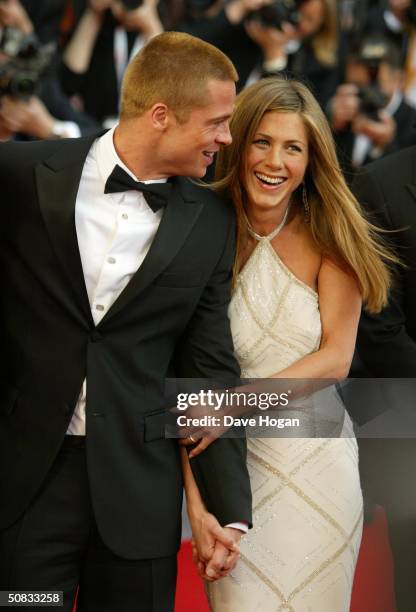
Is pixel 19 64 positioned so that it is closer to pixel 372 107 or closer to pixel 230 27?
pixel 230 27

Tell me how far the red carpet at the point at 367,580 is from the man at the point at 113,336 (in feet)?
3.21

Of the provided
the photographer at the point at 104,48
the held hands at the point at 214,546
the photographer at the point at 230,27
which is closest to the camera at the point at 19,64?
the photographer at the point at 104,48

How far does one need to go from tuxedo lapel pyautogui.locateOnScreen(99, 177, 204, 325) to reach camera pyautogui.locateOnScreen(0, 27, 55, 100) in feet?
6.91

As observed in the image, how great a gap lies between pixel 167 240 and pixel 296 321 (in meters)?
0.45

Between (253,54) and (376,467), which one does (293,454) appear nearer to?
(376,467)

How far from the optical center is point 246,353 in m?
2.29

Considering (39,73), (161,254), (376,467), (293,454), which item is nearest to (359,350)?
(376,467)

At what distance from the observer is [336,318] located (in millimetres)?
2285

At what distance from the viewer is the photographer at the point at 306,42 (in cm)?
462

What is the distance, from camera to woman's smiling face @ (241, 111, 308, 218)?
224cm

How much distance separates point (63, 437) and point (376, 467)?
46.1 inches

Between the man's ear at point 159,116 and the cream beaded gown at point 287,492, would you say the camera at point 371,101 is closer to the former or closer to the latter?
the cream beaded gown at point 287,492

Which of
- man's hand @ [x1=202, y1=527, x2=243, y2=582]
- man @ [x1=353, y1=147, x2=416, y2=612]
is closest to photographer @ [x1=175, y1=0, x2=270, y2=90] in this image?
man @ [x1=353, y1=147, x2=416, y2=612]

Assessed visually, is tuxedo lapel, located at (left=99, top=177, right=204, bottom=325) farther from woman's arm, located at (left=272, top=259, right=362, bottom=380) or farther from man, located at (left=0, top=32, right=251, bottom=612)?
woman's arm, located at (left=272, top=259, right=362, bottom=380)
